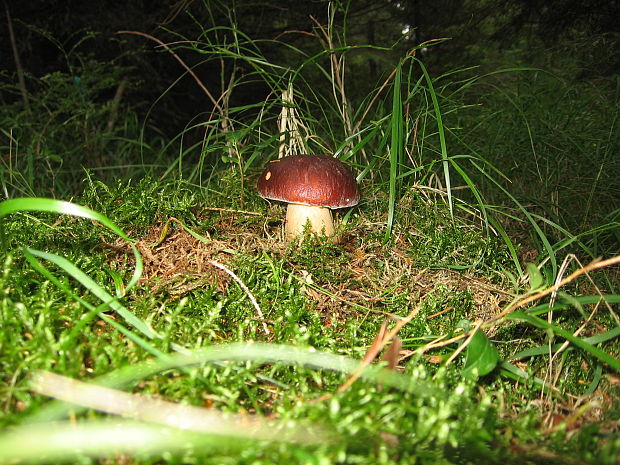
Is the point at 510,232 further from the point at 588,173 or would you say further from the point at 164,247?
the point at 164,247

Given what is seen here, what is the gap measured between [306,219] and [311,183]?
205 millimetres

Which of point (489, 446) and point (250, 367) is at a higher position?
point (250, 367)

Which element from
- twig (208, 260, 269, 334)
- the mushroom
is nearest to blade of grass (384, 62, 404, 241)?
the mushroom

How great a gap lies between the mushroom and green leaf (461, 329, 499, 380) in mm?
837

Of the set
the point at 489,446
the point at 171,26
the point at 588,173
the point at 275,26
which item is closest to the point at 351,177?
the point at 489,446

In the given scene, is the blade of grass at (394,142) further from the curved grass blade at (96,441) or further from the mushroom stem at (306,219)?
the curved grass blade at (96,441)

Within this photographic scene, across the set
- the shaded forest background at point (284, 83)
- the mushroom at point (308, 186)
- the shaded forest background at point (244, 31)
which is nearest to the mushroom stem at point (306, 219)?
the mushroom at point (308, 186)

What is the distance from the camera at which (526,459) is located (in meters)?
0.75

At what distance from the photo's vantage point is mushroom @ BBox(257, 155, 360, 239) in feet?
5.43

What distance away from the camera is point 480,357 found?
101cm

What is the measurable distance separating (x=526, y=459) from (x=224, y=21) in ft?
15.9

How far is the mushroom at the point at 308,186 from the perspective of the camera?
5.43ft

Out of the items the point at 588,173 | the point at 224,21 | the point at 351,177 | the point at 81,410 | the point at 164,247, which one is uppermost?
the point at 224,21

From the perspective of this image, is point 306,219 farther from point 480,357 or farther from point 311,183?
point 480,357
